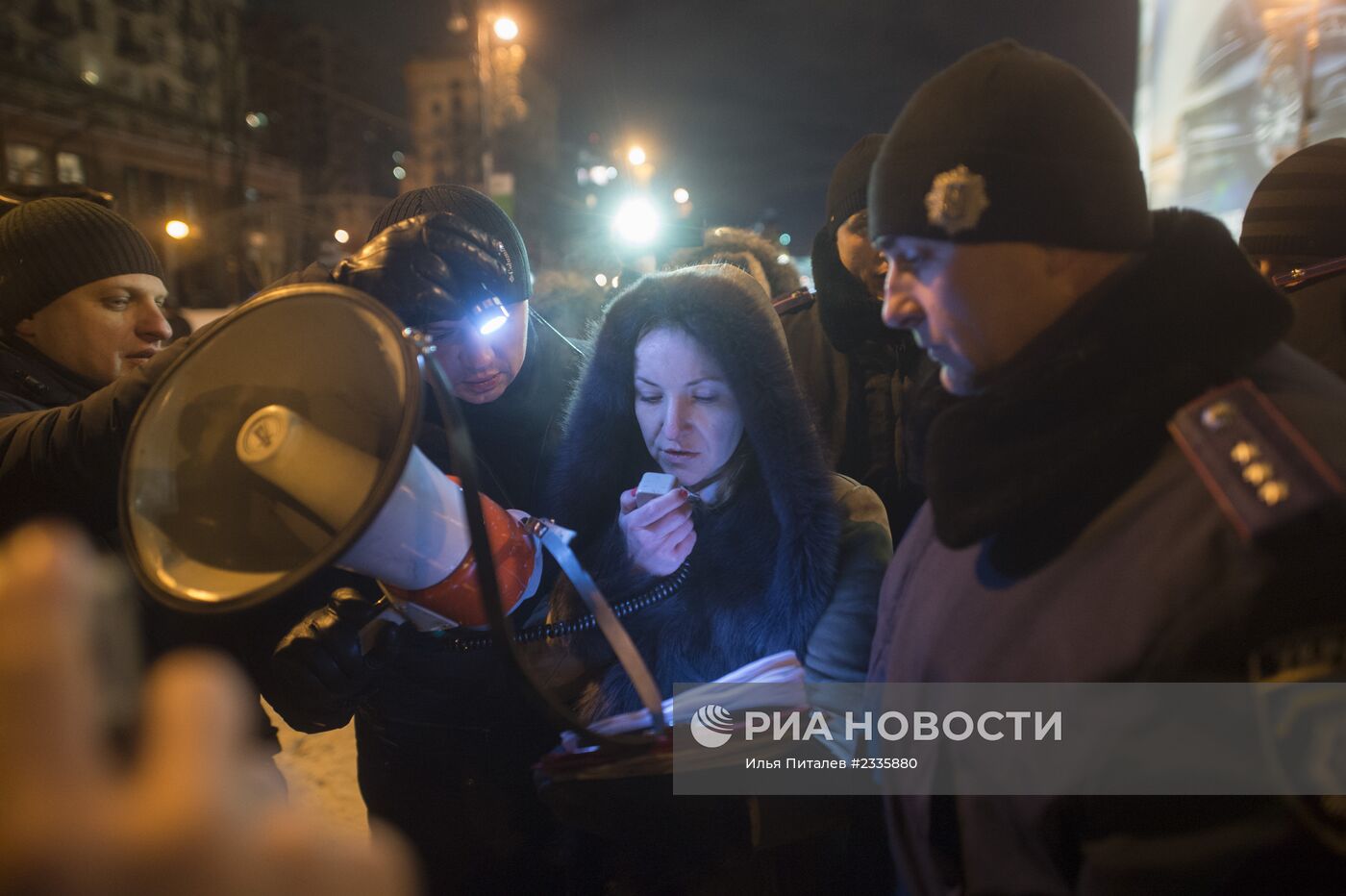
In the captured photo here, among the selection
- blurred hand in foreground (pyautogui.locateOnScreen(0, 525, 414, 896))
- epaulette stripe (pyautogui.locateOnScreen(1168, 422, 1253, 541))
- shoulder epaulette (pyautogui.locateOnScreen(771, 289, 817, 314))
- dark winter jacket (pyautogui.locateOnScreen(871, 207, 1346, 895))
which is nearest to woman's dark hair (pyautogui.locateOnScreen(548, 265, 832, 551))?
dark winter jacket (pyautogui.locateOnScreen(871, 207, 1346, 895))

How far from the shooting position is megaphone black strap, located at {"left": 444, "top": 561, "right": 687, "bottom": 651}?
1.84m

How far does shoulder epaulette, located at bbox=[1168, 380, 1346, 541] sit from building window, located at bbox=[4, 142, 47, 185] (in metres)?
36.7

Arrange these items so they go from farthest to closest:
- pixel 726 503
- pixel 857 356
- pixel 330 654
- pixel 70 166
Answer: pixel 70 166 → pixel 857 356 → pixel 726 503 → pixel 330 654

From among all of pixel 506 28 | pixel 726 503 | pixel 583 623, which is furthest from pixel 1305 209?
pixel 506 28

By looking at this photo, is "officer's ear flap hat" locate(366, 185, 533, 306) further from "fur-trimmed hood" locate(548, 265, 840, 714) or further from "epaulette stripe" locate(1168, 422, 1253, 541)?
"epaulette stripe" locate(1168, 422, 1253, 541)

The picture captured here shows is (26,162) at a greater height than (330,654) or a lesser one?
lesser

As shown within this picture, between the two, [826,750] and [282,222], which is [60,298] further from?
[282,222]

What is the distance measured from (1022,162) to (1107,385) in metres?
0.35

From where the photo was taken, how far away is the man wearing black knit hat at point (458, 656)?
1456 millimetres

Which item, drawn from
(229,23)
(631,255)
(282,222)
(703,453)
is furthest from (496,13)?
(229,23)

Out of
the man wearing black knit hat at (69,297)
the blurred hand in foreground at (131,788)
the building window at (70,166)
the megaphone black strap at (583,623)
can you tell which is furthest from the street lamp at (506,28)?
→ the building window at (70,166)

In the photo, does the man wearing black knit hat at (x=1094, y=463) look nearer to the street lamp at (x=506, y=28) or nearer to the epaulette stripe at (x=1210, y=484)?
the epaulette stripe at (x=1210, y=484)

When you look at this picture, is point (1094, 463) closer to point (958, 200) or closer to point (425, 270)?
point (958, 200)

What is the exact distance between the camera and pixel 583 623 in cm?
189
